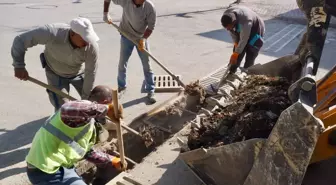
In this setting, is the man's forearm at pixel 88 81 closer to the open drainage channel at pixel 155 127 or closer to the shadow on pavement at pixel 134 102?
the open drainage channel at pixel 155 127

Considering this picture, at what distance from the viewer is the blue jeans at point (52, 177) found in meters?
3.29

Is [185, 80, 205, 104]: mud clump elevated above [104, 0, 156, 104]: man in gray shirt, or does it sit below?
below

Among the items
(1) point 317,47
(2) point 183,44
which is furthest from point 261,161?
(2) point 183,44

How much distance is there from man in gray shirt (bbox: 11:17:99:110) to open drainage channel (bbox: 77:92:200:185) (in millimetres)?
959

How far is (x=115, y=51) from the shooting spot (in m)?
8.87

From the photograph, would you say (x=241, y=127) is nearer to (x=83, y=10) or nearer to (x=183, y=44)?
(x=183, y=44)

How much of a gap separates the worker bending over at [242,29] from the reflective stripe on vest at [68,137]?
314cm

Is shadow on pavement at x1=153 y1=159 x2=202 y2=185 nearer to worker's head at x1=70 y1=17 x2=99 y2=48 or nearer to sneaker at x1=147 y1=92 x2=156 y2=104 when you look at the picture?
worker's head at x1=70 y1=17 x2=99 y2=48

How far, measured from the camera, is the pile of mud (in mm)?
3604

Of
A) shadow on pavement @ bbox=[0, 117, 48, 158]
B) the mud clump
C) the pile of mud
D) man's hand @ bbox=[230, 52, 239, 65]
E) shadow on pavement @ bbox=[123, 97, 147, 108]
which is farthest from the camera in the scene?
shadow on pavement @ bbox=[123, 97, 147, 108]

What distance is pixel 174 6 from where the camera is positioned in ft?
46.4

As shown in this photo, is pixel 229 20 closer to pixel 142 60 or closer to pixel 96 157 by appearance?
pixel 142 60

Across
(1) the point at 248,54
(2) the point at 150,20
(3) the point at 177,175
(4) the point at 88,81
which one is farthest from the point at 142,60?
(3) the point at 177,175

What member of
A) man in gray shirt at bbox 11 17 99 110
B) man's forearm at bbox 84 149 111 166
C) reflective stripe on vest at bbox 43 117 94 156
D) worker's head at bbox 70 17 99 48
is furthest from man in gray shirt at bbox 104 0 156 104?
reflective stripe on vest at bbox 43 117 94 156
